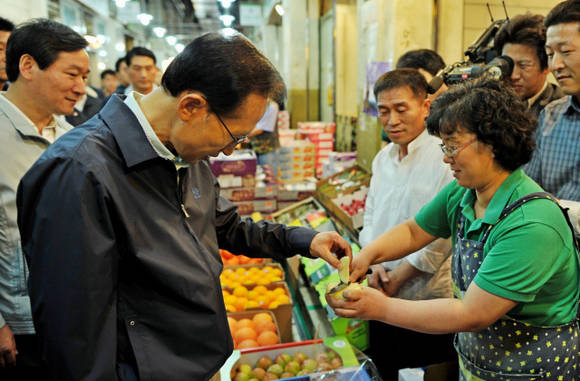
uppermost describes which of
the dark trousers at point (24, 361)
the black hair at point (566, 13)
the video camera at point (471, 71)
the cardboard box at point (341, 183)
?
the black hair at point (566, 13)

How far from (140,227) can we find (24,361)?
1.31 m

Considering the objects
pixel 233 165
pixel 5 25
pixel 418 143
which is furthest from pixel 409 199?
pixel 5 25

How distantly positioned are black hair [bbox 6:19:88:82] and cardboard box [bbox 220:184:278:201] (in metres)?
2.44

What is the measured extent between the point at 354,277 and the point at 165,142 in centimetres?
101

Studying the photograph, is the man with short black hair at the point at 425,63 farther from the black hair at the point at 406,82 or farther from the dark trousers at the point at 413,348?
the dark trousers at the point at 413,348

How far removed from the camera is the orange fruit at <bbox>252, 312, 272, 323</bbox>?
253cm

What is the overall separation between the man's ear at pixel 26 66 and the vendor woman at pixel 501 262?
172 centimetres

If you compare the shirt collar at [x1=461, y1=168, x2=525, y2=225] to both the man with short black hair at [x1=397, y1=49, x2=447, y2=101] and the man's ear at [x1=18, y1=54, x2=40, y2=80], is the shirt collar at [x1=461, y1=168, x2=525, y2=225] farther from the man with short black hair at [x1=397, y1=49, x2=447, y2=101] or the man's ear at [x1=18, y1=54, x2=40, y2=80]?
the man's ear at [x1=18, y1=54, x2=40, y2=80]

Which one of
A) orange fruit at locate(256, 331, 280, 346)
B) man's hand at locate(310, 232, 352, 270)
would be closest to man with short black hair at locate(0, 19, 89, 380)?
orange fruit at locate(256, 331, 280, 346)

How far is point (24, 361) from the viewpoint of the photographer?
6.20 feet

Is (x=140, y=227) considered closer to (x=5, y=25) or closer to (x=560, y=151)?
(x=560, y=151)

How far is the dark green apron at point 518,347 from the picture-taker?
1.37 metres

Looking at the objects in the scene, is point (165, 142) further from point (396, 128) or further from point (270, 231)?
point (396, 128)

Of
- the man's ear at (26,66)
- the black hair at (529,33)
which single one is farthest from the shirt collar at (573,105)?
the man's ear at (26,66)
